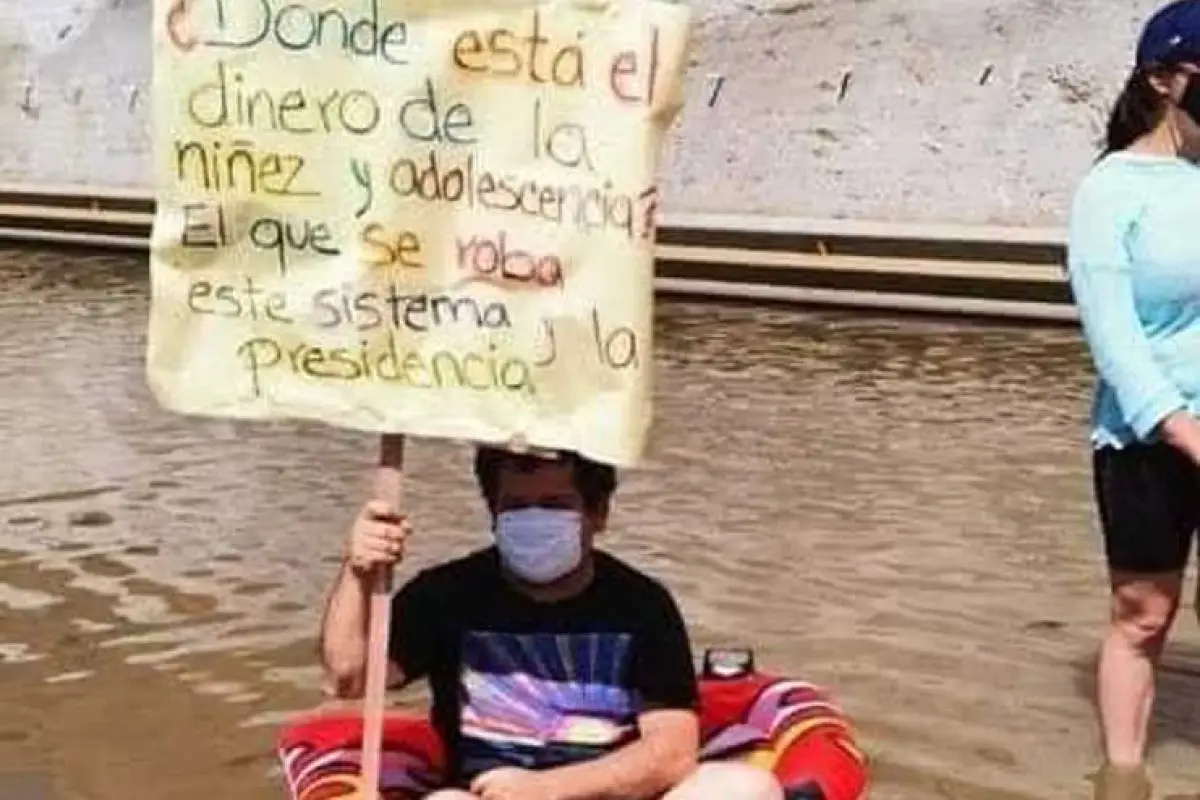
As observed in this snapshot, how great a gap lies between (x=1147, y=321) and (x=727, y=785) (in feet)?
5.05

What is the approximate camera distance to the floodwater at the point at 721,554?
6.30 metres

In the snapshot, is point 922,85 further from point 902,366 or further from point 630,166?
point 630,166

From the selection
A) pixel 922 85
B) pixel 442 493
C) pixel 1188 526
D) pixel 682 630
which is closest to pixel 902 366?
pixel 442 493

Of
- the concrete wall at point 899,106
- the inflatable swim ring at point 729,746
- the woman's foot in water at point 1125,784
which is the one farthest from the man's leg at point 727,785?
the concrete wall at point 899,106

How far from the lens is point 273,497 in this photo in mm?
9547

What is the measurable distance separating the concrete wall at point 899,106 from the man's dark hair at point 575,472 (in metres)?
12.9

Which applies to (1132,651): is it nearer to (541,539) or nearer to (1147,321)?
(1147,321)

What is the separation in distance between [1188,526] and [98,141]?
18.1 metres

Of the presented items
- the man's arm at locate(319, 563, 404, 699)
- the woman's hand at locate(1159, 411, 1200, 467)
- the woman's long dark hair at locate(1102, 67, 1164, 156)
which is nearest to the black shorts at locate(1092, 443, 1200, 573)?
the woman's hand at locate(1159, 411, 1200, 467)

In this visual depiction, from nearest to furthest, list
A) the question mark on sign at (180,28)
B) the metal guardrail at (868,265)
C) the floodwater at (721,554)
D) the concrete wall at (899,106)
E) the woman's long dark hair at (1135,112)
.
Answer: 1. the question mark on sign at (180,28)
2. the woman's long dark hair at (1135,112)
3. the floodwater at (721,554)
4. the metal guardrail at (868,265)
5. the concrete wall at (899,106)

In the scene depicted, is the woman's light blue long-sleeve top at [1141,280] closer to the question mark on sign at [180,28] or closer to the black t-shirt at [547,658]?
the black t-shirt at [547,658]

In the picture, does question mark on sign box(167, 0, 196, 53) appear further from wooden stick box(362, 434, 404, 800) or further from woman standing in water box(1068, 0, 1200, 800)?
woman standing in water box(1068, 0, 1200, 800)

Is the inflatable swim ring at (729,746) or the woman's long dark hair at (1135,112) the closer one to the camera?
the inflatable swim ring at (729,746)

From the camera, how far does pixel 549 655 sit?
4.36 metres
